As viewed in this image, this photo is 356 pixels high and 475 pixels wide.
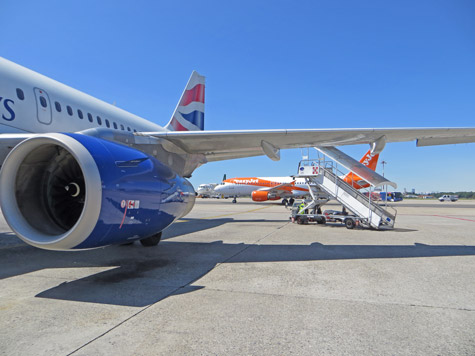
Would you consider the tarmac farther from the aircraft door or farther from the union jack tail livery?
the union jack tail livery

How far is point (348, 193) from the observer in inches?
460

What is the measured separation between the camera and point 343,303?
336 cm

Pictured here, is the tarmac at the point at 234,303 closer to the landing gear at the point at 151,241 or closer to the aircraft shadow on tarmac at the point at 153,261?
the aircraft shadow on tarmac at the point at 153,261

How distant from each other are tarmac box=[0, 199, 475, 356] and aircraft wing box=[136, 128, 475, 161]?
2.44m

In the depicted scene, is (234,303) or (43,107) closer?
(234,303)

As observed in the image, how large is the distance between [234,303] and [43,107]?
17.6 ft

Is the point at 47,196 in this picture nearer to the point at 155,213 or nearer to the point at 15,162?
the point at 15,162

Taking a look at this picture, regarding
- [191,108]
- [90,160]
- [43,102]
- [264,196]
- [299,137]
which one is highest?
[191,108]

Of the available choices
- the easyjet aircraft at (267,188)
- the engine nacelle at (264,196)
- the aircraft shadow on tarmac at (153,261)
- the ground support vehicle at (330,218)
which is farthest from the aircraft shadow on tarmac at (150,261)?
the easyjet aircraft at (267,188)

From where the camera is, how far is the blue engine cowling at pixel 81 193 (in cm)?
354

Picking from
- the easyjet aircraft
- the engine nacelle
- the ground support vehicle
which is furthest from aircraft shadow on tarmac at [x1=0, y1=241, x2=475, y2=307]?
the easyjet aircraft

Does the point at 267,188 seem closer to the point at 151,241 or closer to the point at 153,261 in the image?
the point at 151,241

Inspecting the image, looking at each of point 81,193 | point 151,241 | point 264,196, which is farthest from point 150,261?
point 264,196

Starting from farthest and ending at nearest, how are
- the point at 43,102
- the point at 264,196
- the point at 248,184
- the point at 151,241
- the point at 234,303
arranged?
the point at 248,184 → the point at 264,196 → the point at 151,241 → the point at 43,102 → the point at 234,303
